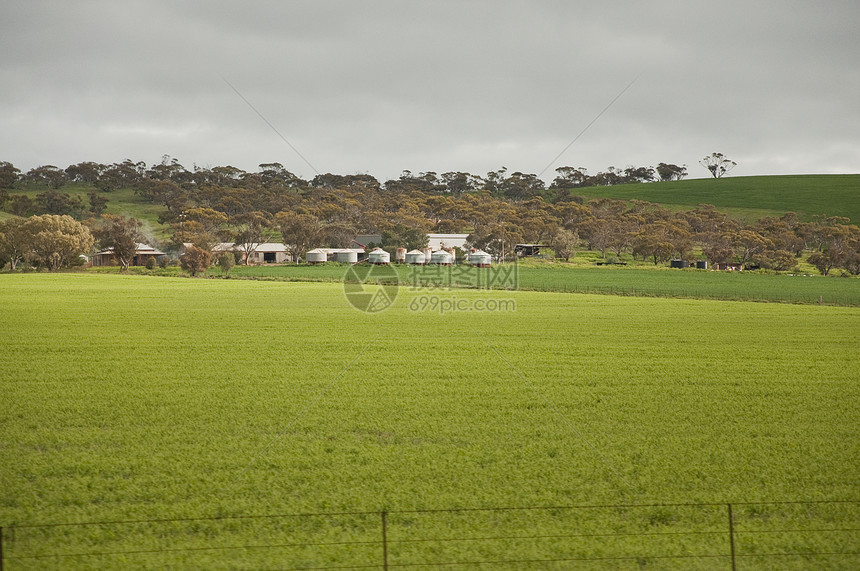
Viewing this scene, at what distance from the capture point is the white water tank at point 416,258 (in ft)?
335

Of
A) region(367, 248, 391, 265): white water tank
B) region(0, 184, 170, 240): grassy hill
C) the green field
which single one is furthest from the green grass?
region(0, 184, 170, 240): grassy hill

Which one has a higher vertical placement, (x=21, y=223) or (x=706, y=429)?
(x=21, y=223)

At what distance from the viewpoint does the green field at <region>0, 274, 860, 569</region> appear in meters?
10.1

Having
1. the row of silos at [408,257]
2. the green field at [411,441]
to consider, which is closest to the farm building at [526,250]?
the row of silos at [408,257]

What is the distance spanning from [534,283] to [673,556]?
61483 millimetres

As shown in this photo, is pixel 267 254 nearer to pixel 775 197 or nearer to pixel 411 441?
pixel 411 441

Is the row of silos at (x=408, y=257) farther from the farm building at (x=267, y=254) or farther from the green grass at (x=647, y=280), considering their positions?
the green grass at (x=647, y=280)

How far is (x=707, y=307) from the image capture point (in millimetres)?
47000

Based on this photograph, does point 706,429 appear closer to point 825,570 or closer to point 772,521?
point 772,521

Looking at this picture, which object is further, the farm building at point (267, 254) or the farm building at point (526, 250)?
the farm building at point (526, 250)

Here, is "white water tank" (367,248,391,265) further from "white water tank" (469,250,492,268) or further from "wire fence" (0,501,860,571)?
"wire fence" (0,501,860,571)

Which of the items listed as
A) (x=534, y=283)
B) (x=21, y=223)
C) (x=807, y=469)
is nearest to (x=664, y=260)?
(x=534, y=283)

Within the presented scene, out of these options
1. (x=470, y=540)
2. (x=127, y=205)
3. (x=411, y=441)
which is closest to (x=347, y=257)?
(x=411, y=441)

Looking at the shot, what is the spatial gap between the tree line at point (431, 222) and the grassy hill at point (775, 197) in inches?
470
